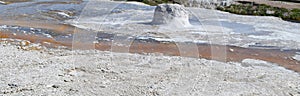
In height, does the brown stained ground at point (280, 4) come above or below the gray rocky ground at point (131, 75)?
below

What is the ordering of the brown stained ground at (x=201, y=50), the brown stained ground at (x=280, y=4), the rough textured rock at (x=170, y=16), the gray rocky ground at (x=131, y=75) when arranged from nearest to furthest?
the gray rocky ground at (x=131, y=75), the brown stained ground at (x=201, y=50), the rough textured rock at (x=170, y=16), the brown stained ground at (x=280, y=4)

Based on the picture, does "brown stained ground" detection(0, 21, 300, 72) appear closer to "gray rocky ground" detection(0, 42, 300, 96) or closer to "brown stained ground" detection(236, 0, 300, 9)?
"gray rocky ground" detection(0, 42, 300, 96)

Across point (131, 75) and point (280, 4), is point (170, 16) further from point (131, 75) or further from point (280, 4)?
point (280, 4)

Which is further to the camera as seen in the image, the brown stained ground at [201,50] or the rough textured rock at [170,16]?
the rough textured rock at [170,16]

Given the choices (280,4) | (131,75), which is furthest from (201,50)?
(280,4)

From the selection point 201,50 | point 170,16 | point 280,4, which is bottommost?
point 280,4

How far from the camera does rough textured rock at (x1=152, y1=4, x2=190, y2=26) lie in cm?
1513

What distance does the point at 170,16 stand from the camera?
49.5ft

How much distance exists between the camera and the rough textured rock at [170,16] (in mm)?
15133

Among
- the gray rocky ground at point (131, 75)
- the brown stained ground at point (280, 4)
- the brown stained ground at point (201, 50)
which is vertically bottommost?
the brown stained ground at point (280, 4)

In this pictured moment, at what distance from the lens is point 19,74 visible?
28.4 ft

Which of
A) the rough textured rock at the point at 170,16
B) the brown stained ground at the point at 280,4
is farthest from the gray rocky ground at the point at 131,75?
the brown stained ground at the point at 280,4

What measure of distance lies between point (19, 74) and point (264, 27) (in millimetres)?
9740

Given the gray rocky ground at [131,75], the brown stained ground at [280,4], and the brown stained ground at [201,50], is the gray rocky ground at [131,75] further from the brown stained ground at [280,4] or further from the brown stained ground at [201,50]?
the brown stained ground at [280,4]
